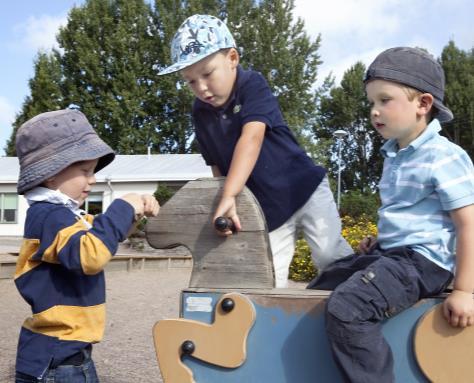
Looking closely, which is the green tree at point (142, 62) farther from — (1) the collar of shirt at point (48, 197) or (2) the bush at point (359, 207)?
(1) the collar of shirt at point (48, 197)

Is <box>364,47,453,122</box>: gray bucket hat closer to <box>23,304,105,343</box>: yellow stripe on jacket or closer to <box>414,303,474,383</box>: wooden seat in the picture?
<box>414,303,474,383</box>: wooden seat

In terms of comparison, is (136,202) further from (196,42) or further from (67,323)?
(196,42)

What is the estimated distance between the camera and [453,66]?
29.5m

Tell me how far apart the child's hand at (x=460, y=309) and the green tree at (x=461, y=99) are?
2761 cm

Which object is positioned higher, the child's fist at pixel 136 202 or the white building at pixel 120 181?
the child's fist at pixel 136 202

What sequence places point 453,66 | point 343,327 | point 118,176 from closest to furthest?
point 343,327, point 118,176, point 453,66

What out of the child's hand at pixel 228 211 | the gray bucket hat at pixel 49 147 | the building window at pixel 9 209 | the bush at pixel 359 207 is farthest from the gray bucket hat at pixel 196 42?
the building window at pixel 9 209

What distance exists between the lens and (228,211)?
2.05 metres

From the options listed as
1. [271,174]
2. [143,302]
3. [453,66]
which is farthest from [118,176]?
[271,174]

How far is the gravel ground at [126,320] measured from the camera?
449 cm

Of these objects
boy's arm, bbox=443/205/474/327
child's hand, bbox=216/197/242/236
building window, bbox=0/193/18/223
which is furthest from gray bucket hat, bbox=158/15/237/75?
building window, bbox=0/193/18/223

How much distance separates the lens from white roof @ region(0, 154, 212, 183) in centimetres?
2138

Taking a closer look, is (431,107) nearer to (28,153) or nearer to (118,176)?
(28,153)

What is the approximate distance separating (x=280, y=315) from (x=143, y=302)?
19.6ft
